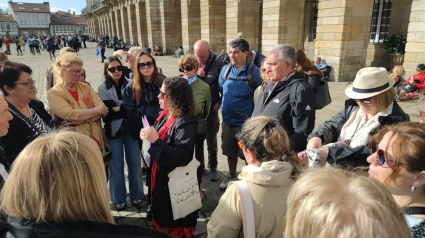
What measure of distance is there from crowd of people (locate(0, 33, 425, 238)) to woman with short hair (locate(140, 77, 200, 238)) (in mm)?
10

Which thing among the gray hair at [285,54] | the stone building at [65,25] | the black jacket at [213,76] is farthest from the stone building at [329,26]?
the stone building at [65,25]

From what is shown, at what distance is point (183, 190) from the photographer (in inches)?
99.7

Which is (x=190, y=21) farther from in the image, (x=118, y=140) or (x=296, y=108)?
(x=296, y=108)

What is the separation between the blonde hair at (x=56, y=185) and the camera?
3.60 feet

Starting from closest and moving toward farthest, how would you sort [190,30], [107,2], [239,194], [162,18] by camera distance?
[239,194], [190,30], [162,18], [107,2]

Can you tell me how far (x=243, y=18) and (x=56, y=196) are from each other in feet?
50.0

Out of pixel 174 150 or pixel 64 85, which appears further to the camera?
pixel 64 85

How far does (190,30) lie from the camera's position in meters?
20.8

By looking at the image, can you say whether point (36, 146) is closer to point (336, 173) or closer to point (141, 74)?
point (336, 173)

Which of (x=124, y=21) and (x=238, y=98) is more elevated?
(x=124, y=21)

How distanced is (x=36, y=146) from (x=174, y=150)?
49.9 inches

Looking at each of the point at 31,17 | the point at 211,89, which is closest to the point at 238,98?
the point at 211,89

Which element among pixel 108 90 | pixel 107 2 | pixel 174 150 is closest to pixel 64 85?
pixel 108 90

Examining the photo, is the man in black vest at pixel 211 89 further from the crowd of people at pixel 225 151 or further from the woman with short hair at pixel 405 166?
the woman with short hair at pixel 405 166
